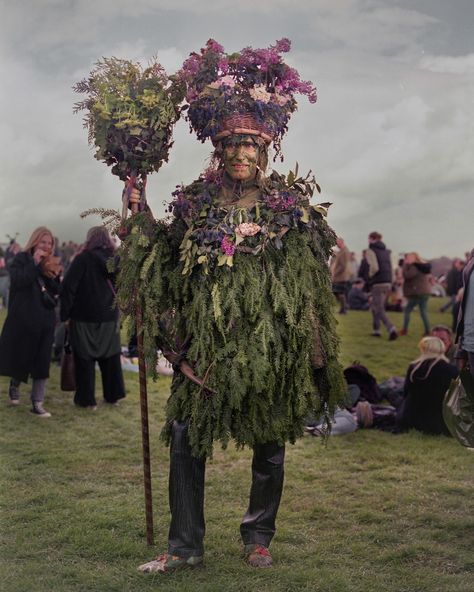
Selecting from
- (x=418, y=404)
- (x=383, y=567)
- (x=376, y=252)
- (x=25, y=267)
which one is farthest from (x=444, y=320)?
(x=383, y=567)

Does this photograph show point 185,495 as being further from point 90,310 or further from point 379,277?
point 379,277

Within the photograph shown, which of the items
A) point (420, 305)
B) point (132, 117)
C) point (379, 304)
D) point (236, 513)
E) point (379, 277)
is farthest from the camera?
point (420, 305)

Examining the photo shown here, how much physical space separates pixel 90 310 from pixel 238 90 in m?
4.73

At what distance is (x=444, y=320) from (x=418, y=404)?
10597 mm

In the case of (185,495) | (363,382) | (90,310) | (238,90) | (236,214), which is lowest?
(185,495)

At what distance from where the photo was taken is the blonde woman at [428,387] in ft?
23.9

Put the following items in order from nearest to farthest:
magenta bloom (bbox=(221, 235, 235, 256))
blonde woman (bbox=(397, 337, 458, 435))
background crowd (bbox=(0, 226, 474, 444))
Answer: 1. magenta bloom (bbox=(221, 235, 235, 256))
2. blonde woman (bbox=(397, 337, 458, 435))
3. background crowd (bbox=(0, 226, 474, 444))

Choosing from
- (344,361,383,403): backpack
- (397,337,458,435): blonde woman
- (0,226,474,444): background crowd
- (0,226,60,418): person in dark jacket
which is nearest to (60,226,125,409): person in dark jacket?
(0,226,474,444): background crowd

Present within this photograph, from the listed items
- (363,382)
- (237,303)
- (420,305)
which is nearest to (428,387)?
(363,382)

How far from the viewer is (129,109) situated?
13.7 ft

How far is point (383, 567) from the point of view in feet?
13.9

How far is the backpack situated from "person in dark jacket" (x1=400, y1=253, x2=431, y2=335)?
5444mm

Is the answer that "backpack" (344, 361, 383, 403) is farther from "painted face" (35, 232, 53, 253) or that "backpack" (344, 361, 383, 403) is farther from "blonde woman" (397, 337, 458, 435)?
"painted face" (35, 232, 53, 253)

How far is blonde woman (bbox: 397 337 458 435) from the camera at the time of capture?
23.9 feet
